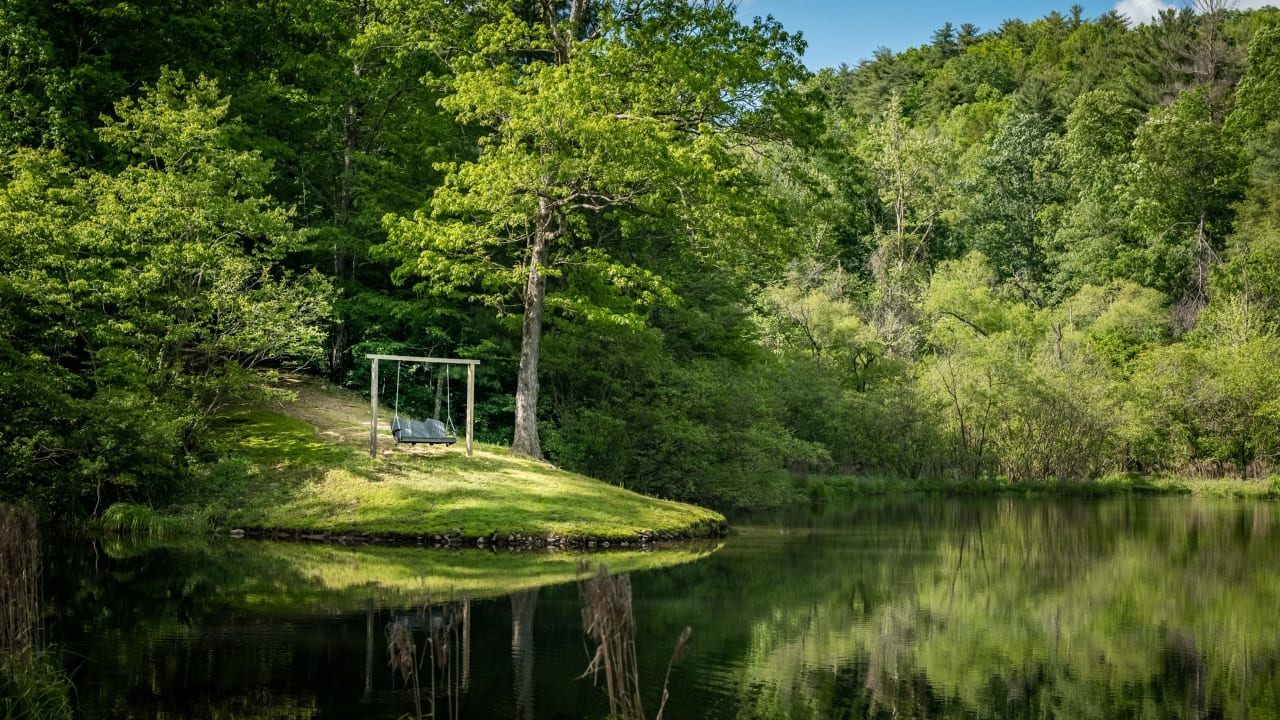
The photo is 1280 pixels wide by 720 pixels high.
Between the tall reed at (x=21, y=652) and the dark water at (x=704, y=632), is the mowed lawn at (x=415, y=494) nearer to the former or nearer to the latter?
the dark water at (x=704, y=632)

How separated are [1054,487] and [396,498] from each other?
87.8 ft

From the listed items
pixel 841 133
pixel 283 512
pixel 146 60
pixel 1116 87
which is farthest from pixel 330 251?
pixel 1116 87

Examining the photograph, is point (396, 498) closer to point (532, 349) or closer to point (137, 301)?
point (532, 349)

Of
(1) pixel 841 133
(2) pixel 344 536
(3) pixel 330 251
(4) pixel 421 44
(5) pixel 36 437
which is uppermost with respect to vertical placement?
(1) pixel 841 133

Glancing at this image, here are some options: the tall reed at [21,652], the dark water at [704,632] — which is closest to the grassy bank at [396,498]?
the dark water at [704,632]

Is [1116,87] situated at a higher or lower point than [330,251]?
higher

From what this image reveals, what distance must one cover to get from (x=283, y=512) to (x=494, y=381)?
863 cm

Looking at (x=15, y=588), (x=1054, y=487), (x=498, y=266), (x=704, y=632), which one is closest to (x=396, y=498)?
(x=498, y=266)

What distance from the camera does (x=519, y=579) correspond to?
49.2 ft

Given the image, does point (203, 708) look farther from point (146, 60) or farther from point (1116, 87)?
point (1116, 87)

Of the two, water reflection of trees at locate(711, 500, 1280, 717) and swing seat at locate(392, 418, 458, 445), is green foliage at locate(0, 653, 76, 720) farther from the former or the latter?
swing seat at locate(392, 418, 458, 445)

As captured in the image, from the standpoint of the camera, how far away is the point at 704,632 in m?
12.0

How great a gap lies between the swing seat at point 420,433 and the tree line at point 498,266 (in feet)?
8.59

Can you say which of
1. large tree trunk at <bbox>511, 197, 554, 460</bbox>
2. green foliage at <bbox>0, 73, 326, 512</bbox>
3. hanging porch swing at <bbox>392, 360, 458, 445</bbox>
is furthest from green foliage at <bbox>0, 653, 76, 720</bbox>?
large tree trunk at <bbox>511, 197, 554, 460</bbox>
